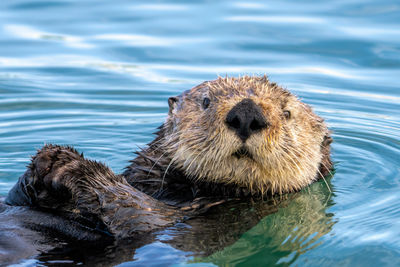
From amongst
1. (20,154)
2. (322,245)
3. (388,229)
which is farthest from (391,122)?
(20,154)

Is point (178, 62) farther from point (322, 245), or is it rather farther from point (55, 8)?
point (322, 245)

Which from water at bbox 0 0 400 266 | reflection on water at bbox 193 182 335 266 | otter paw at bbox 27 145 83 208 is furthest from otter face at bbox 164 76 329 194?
otter paw at bbox 27 145 83 208

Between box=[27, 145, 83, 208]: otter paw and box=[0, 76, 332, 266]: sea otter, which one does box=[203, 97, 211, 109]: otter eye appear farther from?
box=[27, 145, 83, 208]: otter paw

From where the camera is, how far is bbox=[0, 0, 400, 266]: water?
4664 millimetres

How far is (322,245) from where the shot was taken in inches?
180

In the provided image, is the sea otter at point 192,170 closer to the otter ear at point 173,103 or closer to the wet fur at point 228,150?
the wet fur at point 228,150

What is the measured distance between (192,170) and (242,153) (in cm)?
55

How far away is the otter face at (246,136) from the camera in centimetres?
442

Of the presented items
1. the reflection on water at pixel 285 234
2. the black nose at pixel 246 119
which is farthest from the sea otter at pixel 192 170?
the reflection on water at pixel 285 234

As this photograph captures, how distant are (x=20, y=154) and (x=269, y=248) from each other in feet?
11.5

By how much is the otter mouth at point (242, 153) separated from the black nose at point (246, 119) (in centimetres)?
10

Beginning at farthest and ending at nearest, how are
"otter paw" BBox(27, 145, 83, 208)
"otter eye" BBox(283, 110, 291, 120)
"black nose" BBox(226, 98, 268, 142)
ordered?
1. "otter eye" BBox(283, 110, 291, 120)
2. "otter paw" BBox(27, 145, 83, 208)
3. "black nose" BBox(226, 98, 268, 142)

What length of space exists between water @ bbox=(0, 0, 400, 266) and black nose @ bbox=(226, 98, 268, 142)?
2.61 ft

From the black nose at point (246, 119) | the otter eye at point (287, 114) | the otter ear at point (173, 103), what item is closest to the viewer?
the black nose at point (246, 119)
